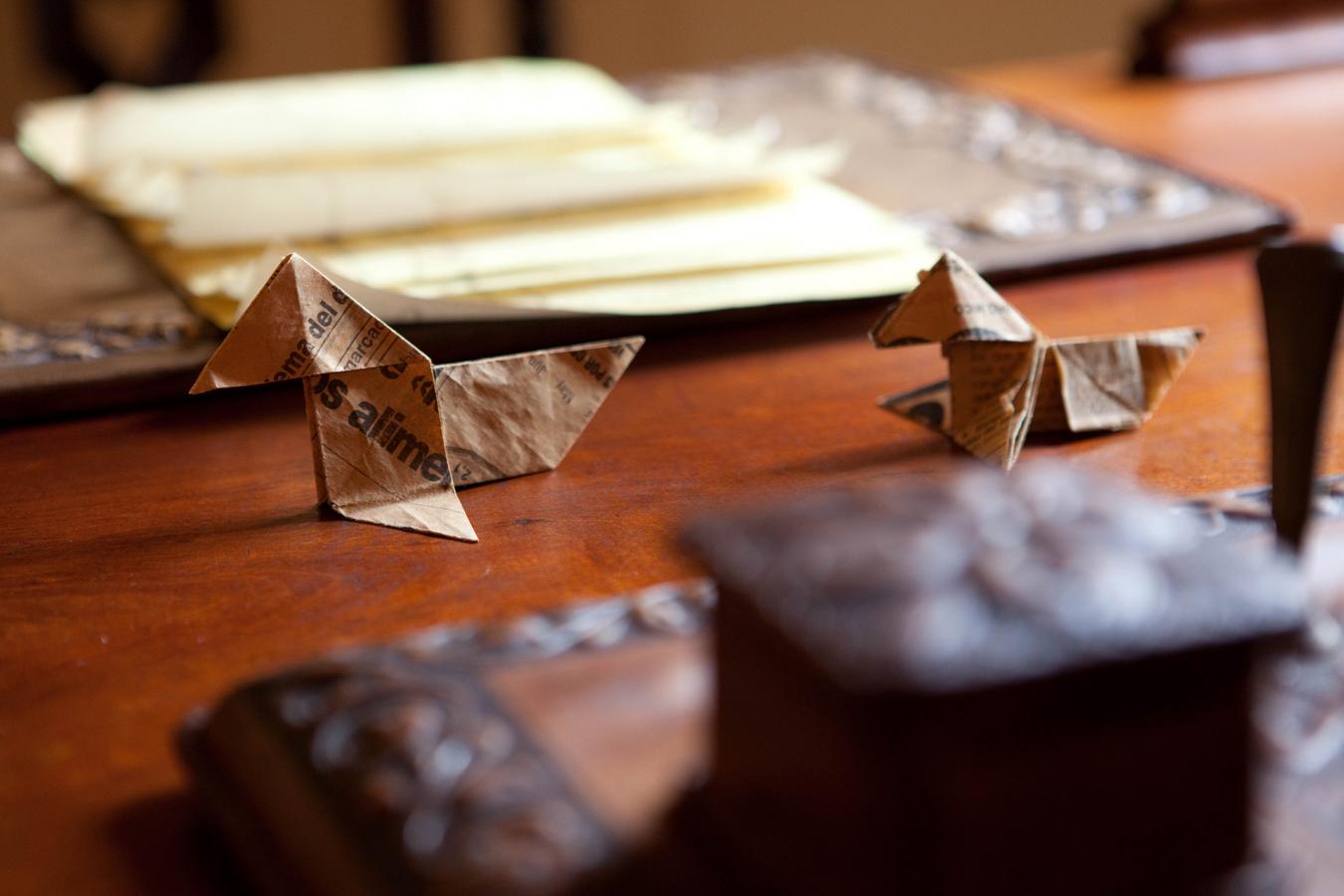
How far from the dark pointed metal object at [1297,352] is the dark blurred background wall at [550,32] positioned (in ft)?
8.20

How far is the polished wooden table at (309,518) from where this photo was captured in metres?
0.54

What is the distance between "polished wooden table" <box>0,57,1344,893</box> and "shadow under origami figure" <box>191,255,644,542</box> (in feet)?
0.05

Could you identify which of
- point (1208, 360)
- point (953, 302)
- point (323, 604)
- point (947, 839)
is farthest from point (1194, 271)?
point (947, 839)

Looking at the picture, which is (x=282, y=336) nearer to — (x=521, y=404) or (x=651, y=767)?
(x=521, y=404)

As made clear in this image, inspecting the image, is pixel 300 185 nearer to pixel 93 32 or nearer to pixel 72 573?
pixel 72 573

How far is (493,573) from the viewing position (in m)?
0.67

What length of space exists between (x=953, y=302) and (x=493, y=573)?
0.26 meters

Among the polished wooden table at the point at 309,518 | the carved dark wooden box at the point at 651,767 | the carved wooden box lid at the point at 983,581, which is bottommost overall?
the polished wooden table at the point at 309,518

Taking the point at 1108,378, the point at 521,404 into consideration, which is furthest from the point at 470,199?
the point at 1108,378

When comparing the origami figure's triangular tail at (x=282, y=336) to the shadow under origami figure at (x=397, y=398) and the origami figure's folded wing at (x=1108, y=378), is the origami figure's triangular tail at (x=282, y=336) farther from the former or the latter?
the origami figure's folded wing at (x=1108, y=378)

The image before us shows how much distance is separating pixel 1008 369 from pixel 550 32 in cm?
240

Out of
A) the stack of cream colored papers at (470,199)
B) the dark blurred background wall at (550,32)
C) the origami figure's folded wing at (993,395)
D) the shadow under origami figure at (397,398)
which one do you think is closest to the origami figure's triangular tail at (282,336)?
the shadow under origami figure at (397,398)

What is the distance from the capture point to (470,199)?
43.1 inches

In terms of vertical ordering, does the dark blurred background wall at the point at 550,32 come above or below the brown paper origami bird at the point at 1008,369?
below
